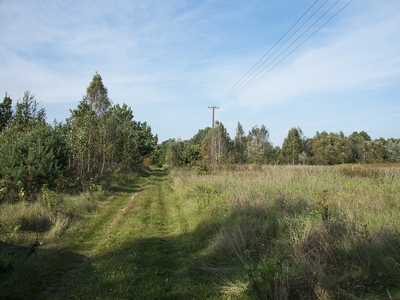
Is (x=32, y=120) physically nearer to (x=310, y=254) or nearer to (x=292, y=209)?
(x=292, y=209)

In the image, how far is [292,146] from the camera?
5831cm

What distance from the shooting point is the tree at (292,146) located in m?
57.6

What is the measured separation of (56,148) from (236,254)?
11.0 m

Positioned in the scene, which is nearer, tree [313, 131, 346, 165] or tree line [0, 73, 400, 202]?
tree line [0, 73, 400, 202]

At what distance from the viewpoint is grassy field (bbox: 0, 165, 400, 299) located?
4.08 m

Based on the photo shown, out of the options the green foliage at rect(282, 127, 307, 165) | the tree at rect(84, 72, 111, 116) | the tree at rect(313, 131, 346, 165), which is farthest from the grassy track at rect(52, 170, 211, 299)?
the green foliage at rect(282, 127, 307, 165)

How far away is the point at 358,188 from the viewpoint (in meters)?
8.66

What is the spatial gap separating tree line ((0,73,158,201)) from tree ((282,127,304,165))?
118 feet

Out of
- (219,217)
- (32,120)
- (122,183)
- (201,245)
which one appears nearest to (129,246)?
(201,245)

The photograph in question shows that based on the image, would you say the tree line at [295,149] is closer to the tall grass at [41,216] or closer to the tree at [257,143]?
the tree at [257,143]

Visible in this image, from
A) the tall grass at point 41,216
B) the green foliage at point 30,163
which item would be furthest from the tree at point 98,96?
the tall grass at point 41,216

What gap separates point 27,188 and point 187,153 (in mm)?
24732

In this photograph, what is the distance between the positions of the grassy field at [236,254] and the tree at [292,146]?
4996 centimetres

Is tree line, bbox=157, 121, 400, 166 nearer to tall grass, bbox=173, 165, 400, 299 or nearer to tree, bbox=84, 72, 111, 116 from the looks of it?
tree, bbox=84, 72, 111, 116
